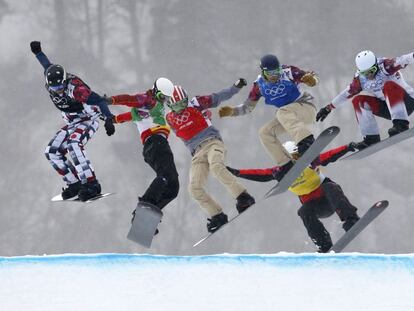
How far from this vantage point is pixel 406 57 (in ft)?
30.7

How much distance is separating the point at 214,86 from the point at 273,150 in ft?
68.7

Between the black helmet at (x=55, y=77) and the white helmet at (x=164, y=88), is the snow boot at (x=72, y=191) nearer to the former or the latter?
the black helmet at (x=55, y=77)

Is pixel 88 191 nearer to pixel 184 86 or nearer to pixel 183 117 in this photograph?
pixel 183 117

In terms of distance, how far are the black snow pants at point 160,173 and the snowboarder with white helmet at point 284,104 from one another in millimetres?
845

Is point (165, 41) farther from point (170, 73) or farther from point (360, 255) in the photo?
point (360, 255)

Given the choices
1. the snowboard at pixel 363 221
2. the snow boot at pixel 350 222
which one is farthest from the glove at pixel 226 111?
the snowboard at pixel 363 221

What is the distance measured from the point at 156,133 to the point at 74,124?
0.98m

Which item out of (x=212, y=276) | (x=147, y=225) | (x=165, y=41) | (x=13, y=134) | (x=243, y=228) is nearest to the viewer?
(x=212, y=276)

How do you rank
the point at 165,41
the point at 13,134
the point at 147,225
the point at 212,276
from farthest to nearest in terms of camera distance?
1. the point at 165,41
2. the point at 13,134
3. the point at 147,225
4. the point at 212,276

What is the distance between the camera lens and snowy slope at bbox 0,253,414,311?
708cm

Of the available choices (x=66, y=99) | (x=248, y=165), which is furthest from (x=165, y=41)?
(x=66, y=99)

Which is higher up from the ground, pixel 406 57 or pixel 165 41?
pixel 165 41

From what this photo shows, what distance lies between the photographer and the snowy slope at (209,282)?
23.2 ft

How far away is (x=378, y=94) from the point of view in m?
9.86
